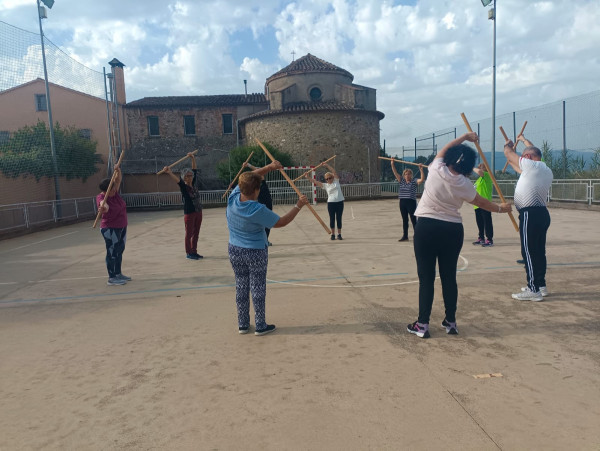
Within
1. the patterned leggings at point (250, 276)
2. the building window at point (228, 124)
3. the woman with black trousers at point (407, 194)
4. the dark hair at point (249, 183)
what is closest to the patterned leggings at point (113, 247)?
the patterned leggings at point (250, 276)

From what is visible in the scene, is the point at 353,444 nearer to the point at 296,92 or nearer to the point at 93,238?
the point at 93,238

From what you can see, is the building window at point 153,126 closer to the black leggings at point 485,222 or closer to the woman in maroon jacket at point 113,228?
the woman in maroon jacket at point 113,228

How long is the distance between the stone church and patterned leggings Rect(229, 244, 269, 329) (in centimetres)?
2601

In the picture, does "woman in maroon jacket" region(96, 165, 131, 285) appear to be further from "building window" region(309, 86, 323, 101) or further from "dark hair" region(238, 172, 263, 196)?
"building window" region(309, 86, 323, 101)

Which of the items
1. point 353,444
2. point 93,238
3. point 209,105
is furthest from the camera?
point 209,105

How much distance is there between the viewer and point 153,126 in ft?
117

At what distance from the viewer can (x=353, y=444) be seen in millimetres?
2393

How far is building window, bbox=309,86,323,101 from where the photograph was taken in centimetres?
3206

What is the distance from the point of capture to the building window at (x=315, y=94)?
3206 centimetres

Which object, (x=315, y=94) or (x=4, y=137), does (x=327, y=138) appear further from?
(x=4, y=137)

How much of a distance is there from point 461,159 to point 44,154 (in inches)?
751

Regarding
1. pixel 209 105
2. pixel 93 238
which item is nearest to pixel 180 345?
pixel 93 238

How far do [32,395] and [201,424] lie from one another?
143 cm

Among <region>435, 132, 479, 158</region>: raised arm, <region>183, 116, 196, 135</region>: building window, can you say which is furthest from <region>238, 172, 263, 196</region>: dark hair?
<region>183, 116, 196, 135</region>: building window
